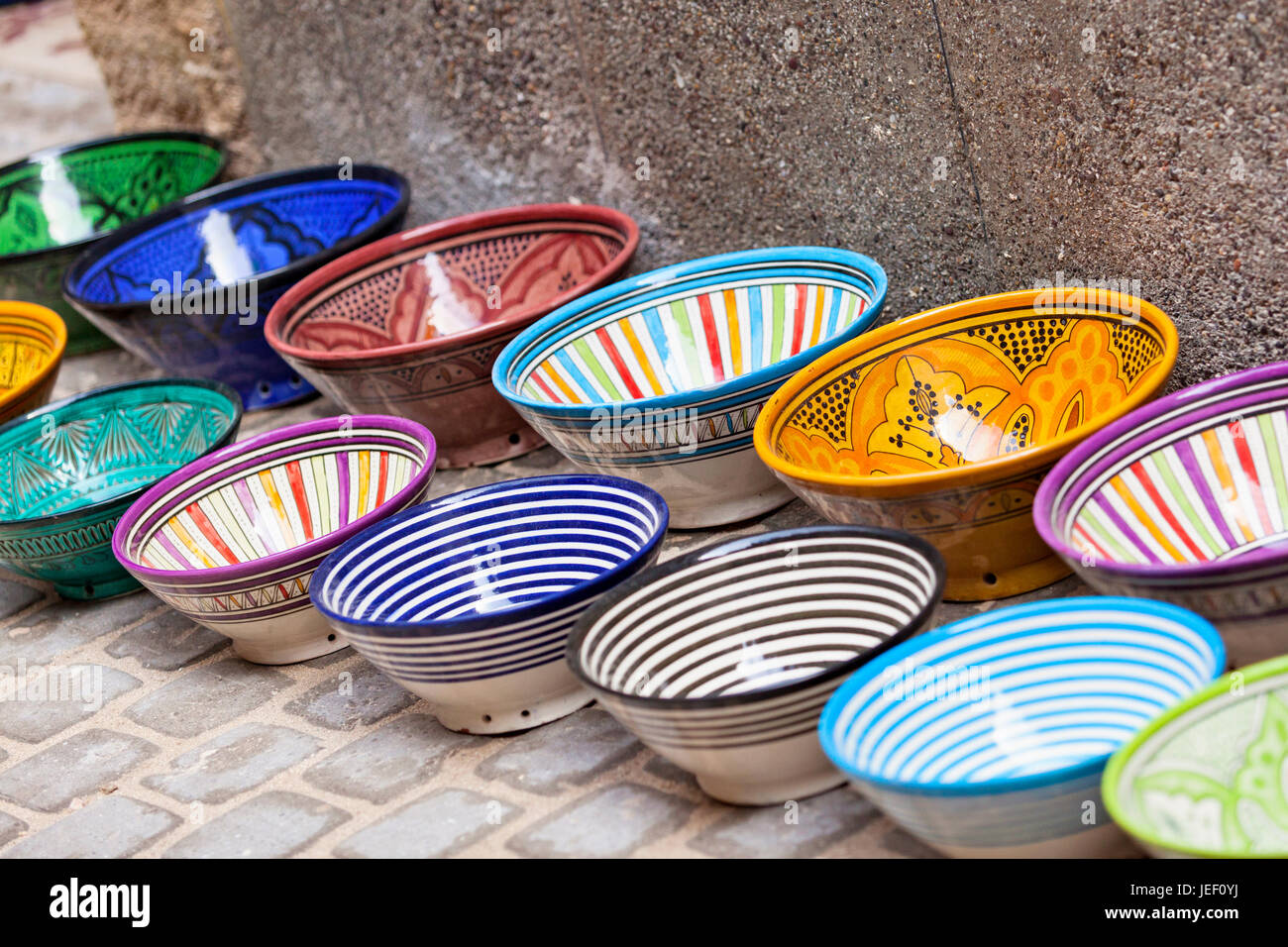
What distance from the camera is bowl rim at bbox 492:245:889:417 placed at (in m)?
2.49

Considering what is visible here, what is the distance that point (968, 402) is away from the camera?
2594 millimetres

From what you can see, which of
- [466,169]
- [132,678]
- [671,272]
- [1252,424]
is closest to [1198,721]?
[1252,424]

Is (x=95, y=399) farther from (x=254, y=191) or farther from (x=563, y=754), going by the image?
(x=563, y=754)

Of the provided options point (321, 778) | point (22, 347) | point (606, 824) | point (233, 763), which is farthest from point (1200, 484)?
point (22, 347)

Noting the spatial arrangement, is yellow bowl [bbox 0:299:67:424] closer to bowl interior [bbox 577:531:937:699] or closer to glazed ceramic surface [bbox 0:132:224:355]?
glazed ceramic surface [bbox 0:132:224:355]

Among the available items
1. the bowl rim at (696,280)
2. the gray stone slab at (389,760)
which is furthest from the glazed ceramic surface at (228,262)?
the gray stone slab at (389,760)

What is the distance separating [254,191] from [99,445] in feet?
3.45

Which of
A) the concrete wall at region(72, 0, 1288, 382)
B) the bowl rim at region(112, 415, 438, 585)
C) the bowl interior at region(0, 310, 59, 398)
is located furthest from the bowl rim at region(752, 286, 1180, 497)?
the bowl interior at region(0, 310, 59, 398)

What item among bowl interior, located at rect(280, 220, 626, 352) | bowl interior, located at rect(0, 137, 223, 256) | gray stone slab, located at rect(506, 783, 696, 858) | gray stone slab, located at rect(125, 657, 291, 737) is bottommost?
gray stone slab, located at rect(125, 657, 291, 737)

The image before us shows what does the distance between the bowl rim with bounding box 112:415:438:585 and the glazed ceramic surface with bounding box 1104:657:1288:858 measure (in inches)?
55.0

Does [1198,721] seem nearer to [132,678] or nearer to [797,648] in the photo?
[797,648]

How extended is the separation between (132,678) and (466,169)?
175cm

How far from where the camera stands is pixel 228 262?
4.06 m

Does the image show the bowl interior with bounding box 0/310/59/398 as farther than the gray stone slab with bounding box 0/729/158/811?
Yes
